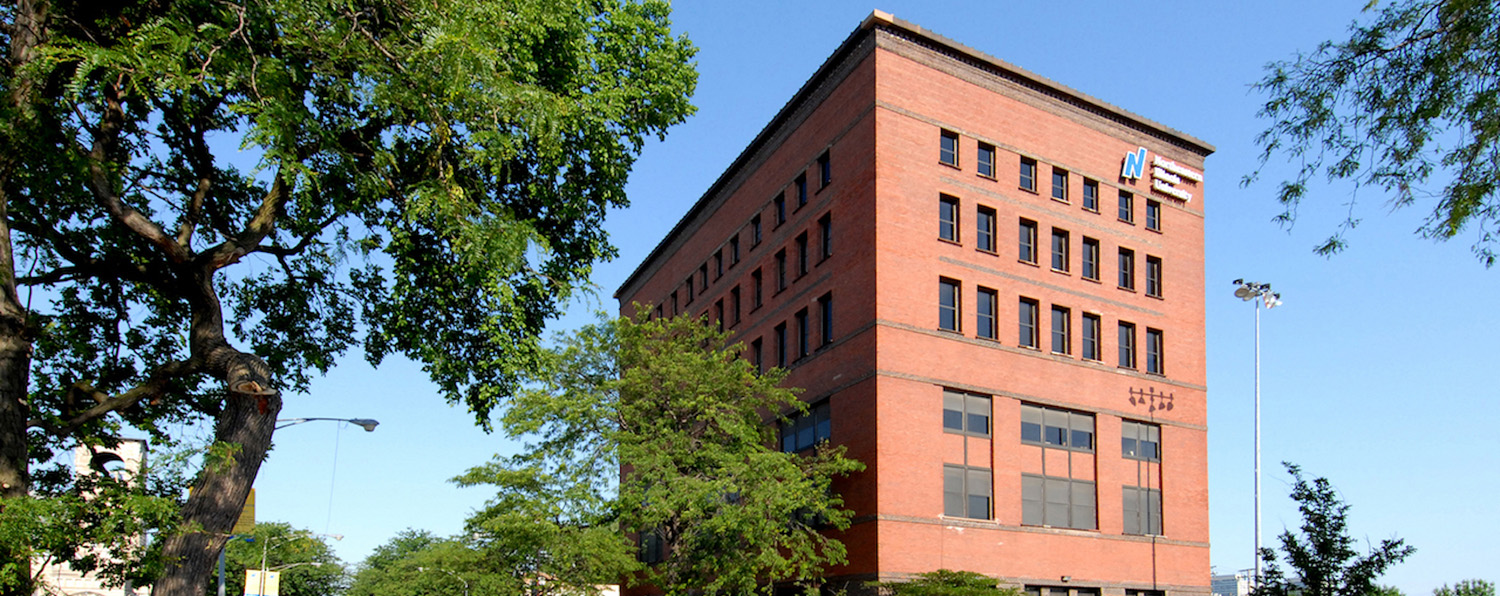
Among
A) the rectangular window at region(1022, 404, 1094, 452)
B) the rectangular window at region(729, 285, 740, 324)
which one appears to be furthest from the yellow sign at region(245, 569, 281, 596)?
the rectangular window at region(1022, 404, 1094, 452)

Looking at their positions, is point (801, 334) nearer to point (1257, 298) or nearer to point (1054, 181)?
point (1054, 181)

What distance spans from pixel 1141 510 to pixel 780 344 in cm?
1511

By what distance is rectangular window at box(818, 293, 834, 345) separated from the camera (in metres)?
42.4

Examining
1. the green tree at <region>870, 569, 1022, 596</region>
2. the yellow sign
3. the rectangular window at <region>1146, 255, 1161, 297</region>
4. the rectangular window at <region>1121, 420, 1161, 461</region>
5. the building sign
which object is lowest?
the yellow sign

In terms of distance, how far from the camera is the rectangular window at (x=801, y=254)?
45406mm

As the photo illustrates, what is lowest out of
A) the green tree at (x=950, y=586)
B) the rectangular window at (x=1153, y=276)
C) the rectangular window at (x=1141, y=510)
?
the green tree at (x=950, y=586)

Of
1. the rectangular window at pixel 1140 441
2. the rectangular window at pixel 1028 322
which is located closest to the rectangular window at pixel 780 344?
the rectangular window at pixel 1028 322

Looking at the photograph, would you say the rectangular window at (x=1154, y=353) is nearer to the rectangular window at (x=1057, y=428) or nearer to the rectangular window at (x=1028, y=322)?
the rectangular window at (x=1057, y=428)

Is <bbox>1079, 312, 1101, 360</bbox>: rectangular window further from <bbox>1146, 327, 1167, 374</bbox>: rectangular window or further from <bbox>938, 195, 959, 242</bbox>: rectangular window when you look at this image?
<bbox>938, 195, 959, 242</bbox>: rectangular window

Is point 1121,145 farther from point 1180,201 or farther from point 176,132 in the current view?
point 176,132

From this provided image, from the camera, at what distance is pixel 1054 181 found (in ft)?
142

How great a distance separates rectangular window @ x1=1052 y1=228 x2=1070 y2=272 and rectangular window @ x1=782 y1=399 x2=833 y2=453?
10045mm

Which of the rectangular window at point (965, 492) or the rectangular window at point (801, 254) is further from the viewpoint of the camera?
the rectangular window at point (801, 254)

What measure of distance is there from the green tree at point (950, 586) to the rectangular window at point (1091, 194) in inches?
637
